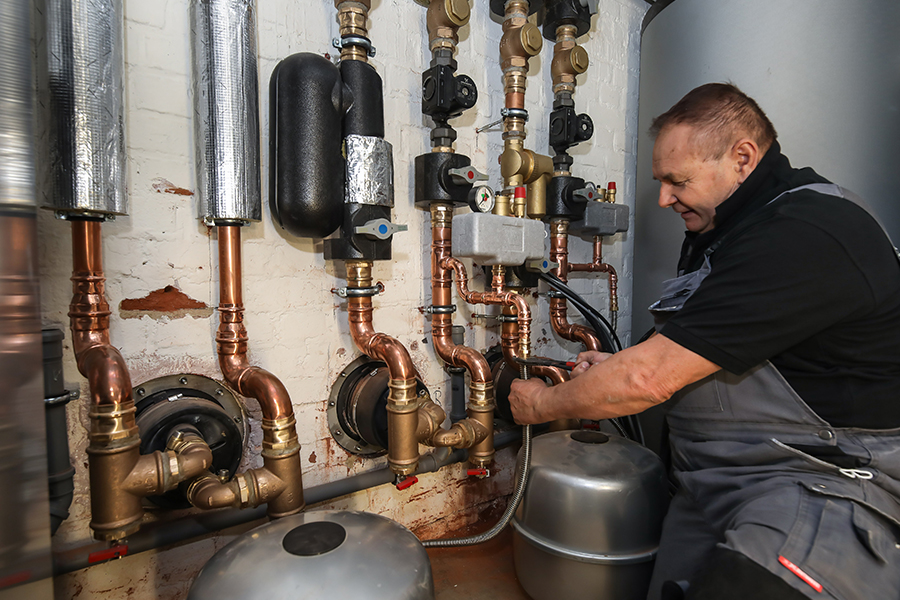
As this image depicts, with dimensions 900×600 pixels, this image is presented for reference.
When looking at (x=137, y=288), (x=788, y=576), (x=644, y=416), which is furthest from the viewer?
(x=644, y=416)

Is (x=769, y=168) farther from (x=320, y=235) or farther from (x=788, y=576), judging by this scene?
(x=320, y=235)

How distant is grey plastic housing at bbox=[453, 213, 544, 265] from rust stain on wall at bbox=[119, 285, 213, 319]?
0.58 metres

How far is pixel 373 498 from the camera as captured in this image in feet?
4.00

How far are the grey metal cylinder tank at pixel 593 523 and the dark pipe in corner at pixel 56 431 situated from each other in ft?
2.81

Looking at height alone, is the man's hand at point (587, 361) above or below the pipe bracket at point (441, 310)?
below

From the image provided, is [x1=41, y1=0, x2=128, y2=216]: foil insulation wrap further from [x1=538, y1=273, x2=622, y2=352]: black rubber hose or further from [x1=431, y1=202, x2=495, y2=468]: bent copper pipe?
[x1=538, y1=273, x2=622, y2=352]: black rubber hose

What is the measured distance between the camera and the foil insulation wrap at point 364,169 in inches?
38.7

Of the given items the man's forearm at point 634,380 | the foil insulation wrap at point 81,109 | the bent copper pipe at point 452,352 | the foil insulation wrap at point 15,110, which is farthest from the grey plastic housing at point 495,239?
the foil insulation wrap at point 15,110

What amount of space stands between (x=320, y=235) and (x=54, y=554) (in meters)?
0.72

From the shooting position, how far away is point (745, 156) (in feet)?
2.99

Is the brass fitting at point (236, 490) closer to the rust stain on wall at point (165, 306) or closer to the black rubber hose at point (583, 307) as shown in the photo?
the rust stain on wall at point (165, 306)

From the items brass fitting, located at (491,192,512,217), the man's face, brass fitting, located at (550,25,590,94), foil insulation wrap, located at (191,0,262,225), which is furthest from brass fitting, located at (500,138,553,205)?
foil insulation wrap, located at (191,0,262,225)

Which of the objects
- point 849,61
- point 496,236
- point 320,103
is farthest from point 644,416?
point 320,103

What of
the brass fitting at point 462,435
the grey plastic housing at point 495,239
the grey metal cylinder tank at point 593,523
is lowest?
the grey metal cylinder tank at point 593,523
